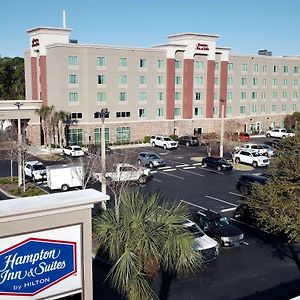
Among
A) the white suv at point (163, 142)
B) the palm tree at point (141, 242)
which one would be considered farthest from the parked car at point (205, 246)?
the white suv at point (163, 142)

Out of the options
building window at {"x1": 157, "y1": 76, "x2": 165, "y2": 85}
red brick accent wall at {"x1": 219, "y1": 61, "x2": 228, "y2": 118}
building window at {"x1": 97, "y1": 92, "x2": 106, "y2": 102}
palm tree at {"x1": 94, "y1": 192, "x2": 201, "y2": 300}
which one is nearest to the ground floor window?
building window at {"x1": 97, "y1": 92, "x2": 106, "y2": 102}

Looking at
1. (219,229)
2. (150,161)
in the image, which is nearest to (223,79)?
(150,161)

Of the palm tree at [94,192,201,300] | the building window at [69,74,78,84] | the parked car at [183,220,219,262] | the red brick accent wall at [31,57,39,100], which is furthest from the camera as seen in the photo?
the red brick accent wall at [31,57,39,100]

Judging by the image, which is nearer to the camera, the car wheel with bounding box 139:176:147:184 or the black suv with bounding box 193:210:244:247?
the black suv with bounding box 193:210:244:247

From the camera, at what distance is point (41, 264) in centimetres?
854

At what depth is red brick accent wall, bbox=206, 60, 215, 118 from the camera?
64312 mm

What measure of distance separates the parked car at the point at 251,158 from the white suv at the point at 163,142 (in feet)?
38.0

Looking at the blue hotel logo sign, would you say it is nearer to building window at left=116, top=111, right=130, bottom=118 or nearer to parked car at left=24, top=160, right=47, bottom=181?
parked car at left=24, top=160, right=47, bottom=181

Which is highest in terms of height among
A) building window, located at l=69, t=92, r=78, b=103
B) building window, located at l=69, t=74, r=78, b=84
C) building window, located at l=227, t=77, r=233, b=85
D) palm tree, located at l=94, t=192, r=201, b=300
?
building window, located at l=227, t=77, r=233, b=85

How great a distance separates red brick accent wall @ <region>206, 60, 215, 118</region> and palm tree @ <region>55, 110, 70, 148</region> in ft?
73.3

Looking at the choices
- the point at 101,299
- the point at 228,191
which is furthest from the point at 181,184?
the point at 101,299

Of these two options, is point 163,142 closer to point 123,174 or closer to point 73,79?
point 73,79

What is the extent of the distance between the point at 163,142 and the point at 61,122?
13.4 meters

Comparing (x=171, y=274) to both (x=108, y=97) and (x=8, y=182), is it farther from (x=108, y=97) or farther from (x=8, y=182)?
(x=108, y=97)
